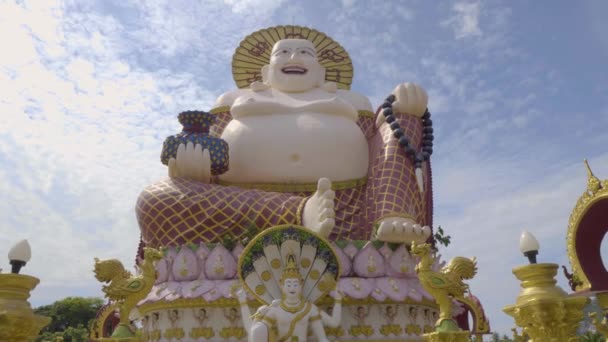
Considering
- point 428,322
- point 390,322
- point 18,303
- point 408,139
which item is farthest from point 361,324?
point 18,303

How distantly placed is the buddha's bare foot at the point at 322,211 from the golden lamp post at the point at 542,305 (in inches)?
117

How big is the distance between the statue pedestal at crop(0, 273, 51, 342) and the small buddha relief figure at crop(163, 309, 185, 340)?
3.05 m

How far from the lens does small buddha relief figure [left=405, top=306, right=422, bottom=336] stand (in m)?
6.52

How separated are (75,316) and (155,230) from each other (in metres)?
22.7

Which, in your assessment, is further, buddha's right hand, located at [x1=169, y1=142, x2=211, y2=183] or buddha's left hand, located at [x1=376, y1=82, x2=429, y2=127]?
buddha's left hand, located at [x1=376, y1=82, x2=429, y2=127]

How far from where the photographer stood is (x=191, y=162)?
771cm

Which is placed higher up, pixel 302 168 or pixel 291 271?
Answer: pixel 302 168

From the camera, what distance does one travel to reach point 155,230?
7414 mm

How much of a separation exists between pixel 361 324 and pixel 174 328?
7.47 ft

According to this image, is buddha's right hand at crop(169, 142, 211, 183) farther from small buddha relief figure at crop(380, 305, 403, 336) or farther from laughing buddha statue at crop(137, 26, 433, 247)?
small buddha relief figure at crop(380, 305, 403, 336)

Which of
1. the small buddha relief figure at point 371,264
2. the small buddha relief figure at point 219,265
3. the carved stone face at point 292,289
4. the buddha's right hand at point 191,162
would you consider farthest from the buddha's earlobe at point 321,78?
the carved stone face at point 292,289

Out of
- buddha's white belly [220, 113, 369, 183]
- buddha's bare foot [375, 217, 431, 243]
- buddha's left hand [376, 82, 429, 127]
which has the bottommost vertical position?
buddha's bare foot [375, 217, 431, 243]

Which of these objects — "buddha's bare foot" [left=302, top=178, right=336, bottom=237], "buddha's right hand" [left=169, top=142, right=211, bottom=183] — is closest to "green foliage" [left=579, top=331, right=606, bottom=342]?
"buddha's bare foot" [left=302, top=178, right=336, bottom=237]

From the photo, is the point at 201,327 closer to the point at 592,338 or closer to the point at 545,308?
the point at 545,308
